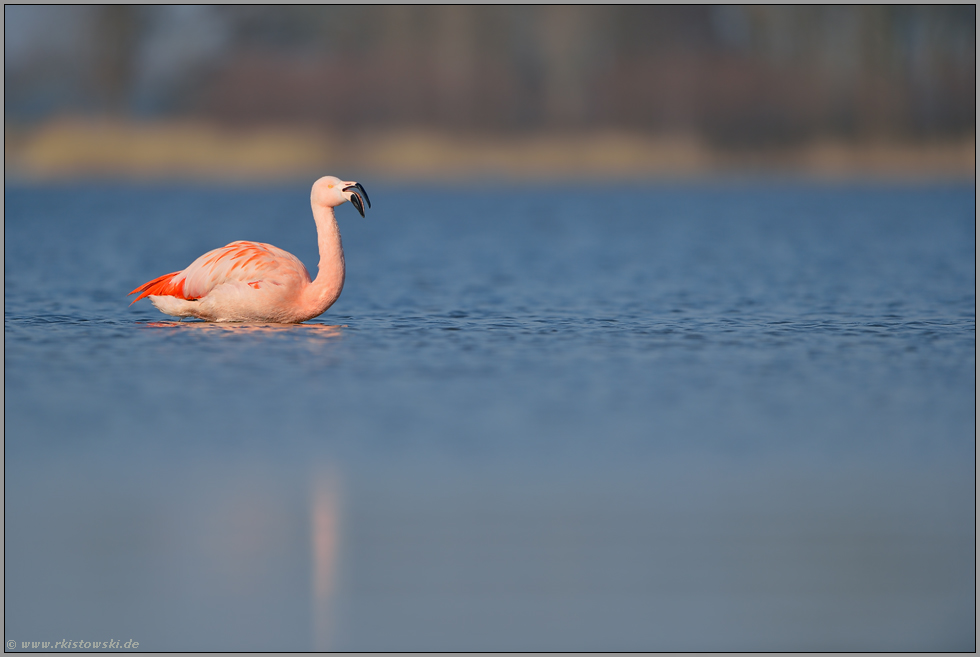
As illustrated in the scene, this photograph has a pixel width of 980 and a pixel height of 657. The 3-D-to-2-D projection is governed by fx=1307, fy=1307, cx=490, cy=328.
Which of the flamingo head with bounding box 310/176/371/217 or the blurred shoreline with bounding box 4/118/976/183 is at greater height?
the blurred shoreline with bounding box 4/118/976/183

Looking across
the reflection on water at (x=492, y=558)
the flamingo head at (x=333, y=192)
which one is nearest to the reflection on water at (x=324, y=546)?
the reflection on water at (x=492, y=558)

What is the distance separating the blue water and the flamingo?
7.9 inches

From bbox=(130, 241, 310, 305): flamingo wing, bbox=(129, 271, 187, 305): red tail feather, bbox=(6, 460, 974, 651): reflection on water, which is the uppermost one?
bbox=(130, 241, 310, 305): flamingo wing

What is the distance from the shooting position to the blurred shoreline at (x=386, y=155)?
106 ft

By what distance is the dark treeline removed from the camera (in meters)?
43.9

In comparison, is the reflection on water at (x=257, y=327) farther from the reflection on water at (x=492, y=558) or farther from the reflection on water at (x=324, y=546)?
the reflection on water at (x=324, y=546)

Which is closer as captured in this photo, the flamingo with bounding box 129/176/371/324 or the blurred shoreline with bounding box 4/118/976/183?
the flamingo with bounding box 129/176/371/324

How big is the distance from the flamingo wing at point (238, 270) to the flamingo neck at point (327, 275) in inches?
5.0

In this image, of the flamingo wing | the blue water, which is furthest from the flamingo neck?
the blue water

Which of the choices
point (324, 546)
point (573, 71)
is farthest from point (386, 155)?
point (324, 546)

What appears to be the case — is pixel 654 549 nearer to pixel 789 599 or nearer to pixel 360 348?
pixel 789 599

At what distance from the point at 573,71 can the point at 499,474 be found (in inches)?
1737

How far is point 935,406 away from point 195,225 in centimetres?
1913

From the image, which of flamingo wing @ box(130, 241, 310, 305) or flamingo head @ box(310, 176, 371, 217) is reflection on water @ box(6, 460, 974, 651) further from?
flamingo head @ box(310, 176, 371, 217)
